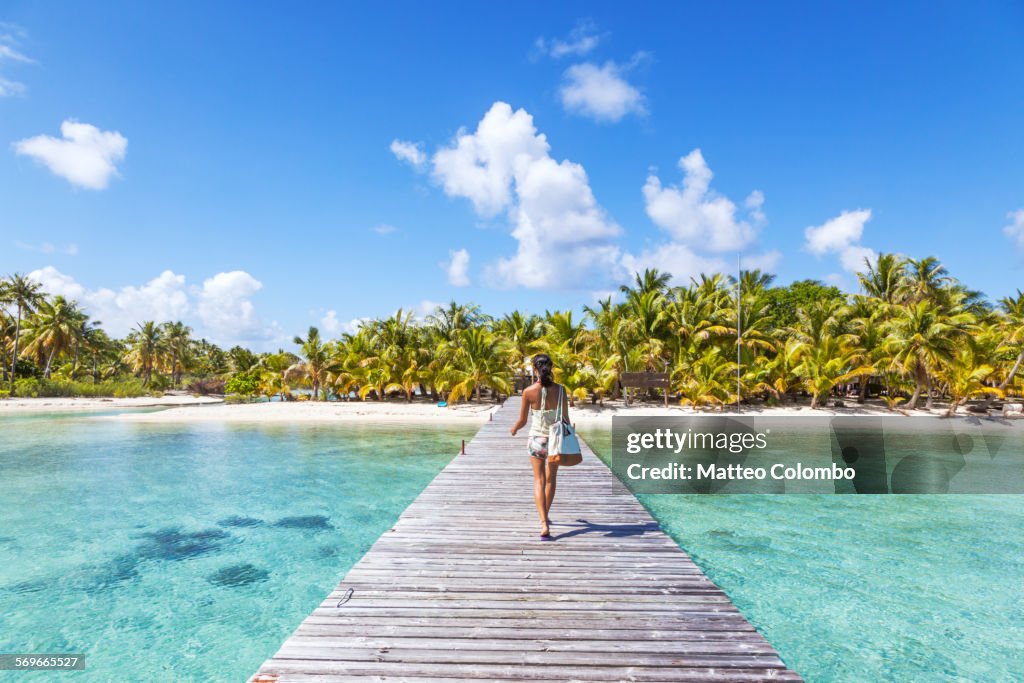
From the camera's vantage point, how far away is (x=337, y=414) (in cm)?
2953

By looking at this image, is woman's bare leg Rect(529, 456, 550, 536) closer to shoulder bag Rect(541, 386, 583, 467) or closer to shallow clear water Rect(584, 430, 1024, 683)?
shoulder bag Rect(541, 386, 583, 467)

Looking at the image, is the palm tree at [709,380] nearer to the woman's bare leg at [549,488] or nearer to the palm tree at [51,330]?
the woman's bare leg at [549,488]

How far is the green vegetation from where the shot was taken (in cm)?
2784

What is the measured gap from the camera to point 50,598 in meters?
7.14

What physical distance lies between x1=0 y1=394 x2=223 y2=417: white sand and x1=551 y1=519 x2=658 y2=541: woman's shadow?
136 ft

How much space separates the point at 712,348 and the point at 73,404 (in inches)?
1880

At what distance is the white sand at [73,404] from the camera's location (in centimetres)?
3364

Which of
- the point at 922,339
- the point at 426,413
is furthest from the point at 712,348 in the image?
the point at 426,413

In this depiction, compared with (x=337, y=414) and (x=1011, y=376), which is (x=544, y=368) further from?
(x=1011, y=376)

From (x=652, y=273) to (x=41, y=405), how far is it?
4623 centimetres

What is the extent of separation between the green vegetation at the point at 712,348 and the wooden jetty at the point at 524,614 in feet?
77.3

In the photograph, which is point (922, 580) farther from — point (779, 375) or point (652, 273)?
point (652, 273)

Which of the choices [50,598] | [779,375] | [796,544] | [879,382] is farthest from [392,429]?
[879,382]

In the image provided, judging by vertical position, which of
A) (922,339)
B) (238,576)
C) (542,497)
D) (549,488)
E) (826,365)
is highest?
(922,339)
